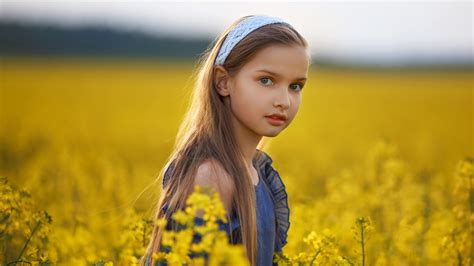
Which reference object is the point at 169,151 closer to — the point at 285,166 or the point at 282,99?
the point at 285,166

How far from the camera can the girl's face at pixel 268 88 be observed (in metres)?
3.21

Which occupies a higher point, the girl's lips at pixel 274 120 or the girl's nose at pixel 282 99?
the girl's nose at pixel 282 99

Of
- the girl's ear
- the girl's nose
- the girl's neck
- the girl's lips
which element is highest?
the girl's ear

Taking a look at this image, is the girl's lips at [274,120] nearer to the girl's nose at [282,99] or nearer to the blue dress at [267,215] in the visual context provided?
the girl's nose at [282,99]

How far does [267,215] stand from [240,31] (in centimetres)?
88

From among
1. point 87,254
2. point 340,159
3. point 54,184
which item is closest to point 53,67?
point 340,159

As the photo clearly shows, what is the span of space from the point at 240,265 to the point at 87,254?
2.09 metres

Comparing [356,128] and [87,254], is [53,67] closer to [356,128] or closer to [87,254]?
[356,128]

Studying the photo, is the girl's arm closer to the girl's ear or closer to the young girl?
the young girl

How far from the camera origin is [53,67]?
1549 inches

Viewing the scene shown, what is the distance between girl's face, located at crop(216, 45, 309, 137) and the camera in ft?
10.5

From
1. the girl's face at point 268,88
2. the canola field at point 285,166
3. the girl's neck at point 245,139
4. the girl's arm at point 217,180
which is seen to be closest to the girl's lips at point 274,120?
the girl's face at point 268,88

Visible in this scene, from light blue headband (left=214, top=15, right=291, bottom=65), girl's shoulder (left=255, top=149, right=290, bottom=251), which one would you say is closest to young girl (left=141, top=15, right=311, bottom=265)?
light blue headband (left=214, top=15, right=291, bottom=65)

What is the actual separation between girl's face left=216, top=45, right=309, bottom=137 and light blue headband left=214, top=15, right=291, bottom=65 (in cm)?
13
